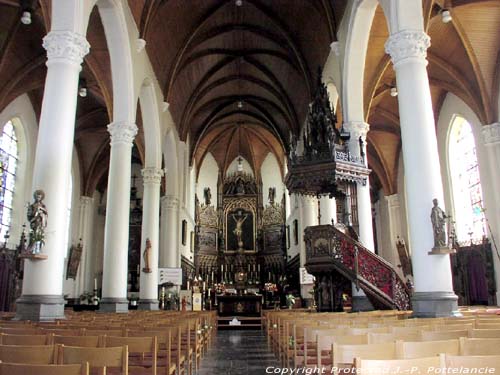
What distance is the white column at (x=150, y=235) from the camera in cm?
1706

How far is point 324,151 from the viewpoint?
12984mm

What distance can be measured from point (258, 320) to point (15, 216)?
11263mm

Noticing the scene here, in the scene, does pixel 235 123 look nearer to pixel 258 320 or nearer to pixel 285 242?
pixel 285 242

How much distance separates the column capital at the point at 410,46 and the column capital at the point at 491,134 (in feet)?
27.3

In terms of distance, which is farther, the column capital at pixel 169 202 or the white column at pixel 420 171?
the column capital at pixel 169 202

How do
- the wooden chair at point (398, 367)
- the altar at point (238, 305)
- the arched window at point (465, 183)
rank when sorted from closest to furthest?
the wooden chair at point (398, 367) → the arched window at point (465, 183) → the altar at point (238, 305)

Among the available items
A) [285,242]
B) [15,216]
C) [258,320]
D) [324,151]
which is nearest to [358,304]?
[324,151]

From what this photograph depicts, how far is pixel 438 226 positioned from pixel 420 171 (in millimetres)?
1164

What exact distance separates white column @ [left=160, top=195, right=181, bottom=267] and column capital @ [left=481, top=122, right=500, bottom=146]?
46.2 feet

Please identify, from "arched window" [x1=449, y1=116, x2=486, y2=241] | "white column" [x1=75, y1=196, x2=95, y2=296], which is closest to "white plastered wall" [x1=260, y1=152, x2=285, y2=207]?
"white column" [x1=75, y1=196, x2=95, y2=296]

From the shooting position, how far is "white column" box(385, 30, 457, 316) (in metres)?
8.45

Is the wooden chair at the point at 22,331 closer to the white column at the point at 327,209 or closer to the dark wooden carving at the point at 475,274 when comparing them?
the white column at the point at 327,209

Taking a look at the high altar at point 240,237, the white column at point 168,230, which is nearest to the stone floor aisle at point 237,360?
the white column at point 168,230

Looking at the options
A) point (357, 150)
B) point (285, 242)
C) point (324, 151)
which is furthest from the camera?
point (285, 242)
